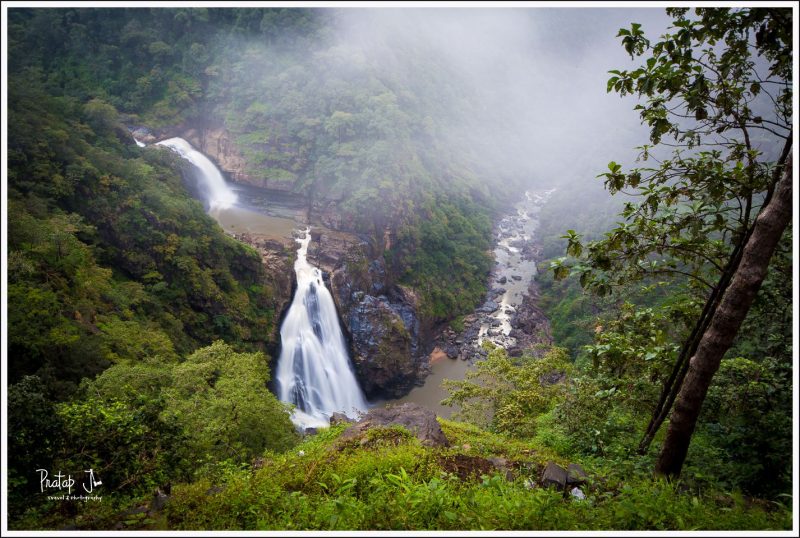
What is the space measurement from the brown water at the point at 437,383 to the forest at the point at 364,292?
1608 millimetres

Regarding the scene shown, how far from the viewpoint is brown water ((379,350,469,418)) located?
86.6 feet

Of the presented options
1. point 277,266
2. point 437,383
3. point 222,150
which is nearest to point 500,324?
point 437,383

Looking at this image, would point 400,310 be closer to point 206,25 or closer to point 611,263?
point 611,263

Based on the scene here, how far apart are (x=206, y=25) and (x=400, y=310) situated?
1630 inches

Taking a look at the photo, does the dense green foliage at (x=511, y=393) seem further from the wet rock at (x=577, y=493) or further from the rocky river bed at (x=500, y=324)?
the rocky river bed at (x=500, y=324)

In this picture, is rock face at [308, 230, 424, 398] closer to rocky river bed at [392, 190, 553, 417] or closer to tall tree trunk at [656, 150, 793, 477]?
rocky river bed at [392, 190, 553, 417]

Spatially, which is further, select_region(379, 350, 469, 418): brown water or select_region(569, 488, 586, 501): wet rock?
select_region(379, 350, 469, 418): brown water

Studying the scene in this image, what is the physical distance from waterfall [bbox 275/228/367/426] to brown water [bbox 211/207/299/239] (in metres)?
4.77

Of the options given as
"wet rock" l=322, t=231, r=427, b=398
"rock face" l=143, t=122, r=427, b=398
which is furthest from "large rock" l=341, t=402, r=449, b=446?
"wet rock" l=322, t=231, r=427, b=398

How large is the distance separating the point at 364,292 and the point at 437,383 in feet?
27.2

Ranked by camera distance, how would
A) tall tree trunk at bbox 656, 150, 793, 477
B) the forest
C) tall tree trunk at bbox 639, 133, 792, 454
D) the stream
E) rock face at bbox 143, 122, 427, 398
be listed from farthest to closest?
rock face at bbox 143, 122, 427, 398 < the stream < the forest < tall tree trunk at bbox 639, 133, 792, 454 < tall tree trunk at bbox 656, 150, 793, 477

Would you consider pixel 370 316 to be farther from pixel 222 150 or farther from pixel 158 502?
pixel 222 150

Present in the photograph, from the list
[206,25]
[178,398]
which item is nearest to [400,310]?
[178,398]

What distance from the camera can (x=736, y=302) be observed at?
3535 millimetres
